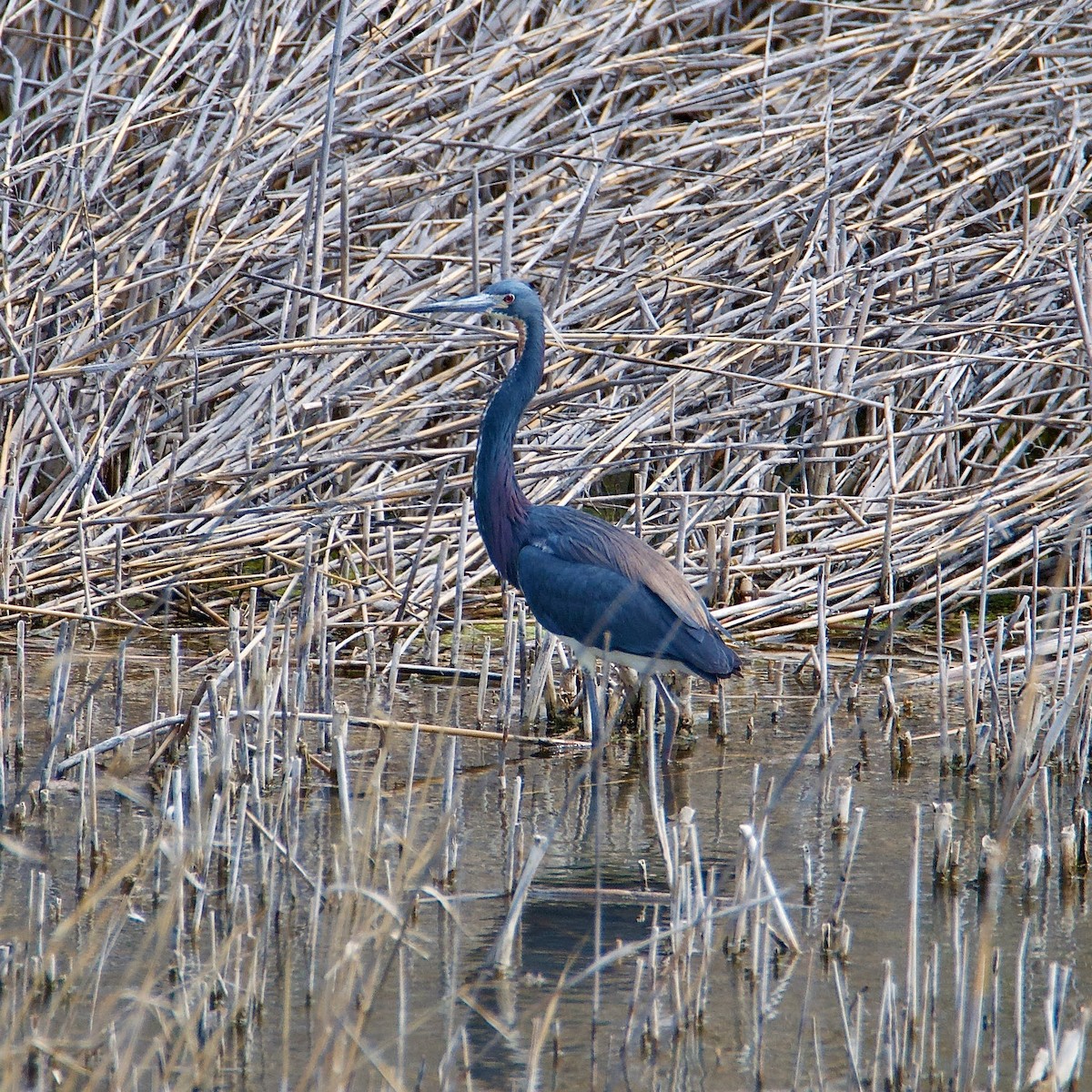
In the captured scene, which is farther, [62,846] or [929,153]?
[929,153]

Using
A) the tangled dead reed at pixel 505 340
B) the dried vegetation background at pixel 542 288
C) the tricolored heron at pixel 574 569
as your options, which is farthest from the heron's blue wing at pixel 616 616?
the dried vegetation background at pixel 542 288

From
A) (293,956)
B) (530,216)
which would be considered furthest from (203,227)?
(293,956)

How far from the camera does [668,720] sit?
17.2 ft

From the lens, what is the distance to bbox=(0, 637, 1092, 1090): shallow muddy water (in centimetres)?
306

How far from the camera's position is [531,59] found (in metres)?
7.57

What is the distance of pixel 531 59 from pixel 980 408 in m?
2.74

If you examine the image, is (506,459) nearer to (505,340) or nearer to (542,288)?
(505,340)

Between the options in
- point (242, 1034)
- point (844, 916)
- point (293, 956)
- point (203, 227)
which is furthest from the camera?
point (203, 227)

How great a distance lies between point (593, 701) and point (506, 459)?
99 cm

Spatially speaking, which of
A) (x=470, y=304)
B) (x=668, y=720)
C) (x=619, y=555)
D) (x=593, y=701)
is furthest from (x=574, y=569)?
(x=470, y=304)

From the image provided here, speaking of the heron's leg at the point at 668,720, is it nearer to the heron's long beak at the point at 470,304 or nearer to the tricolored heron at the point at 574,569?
the tricolored heron at the point at 574,569

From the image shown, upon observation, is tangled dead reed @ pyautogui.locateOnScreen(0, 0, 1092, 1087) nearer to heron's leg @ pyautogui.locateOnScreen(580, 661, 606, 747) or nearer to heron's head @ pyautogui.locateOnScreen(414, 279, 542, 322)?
heron's leg @ pyautogui.locateOnScreen(580, 661, 606, 747)

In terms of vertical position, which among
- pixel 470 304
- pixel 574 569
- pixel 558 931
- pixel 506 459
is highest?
pixel 470 304

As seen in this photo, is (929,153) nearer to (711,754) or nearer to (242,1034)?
(711,754)
